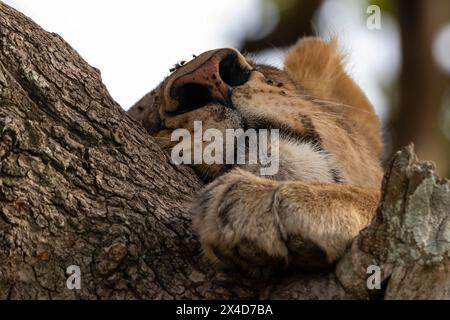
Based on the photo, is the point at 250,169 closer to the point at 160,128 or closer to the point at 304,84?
the point at 160,128

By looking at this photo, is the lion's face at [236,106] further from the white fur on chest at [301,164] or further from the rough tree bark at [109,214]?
the rough tree bark at [109,214]

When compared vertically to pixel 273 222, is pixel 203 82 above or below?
above

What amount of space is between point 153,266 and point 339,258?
617 mm

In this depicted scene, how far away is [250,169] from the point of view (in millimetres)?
3572

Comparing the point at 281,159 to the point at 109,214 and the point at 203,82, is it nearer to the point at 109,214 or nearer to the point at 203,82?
the point at 203,82

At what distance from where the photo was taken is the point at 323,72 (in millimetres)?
5566

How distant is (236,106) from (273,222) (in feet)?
2.90

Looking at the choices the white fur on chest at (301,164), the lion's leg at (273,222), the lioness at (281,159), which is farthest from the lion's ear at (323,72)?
the lion's leg at (273,222)

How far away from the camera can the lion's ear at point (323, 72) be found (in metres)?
5.43

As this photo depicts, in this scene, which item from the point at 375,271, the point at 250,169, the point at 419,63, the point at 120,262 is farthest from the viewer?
the point at 419,63

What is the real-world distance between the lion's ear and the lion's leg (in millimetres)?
2171

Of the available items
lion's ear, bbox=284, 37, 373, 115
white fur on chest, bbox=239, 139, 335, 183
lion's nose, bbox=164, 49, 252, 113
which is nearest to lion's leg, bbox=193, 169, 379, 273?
Result: white fur on chest, bbox=239, 139, 335, 183

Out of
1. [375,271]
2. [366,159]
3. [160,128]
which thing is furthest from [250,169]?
[366,159]

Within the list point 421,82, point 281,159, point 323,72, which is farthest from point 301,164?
point 421,82
